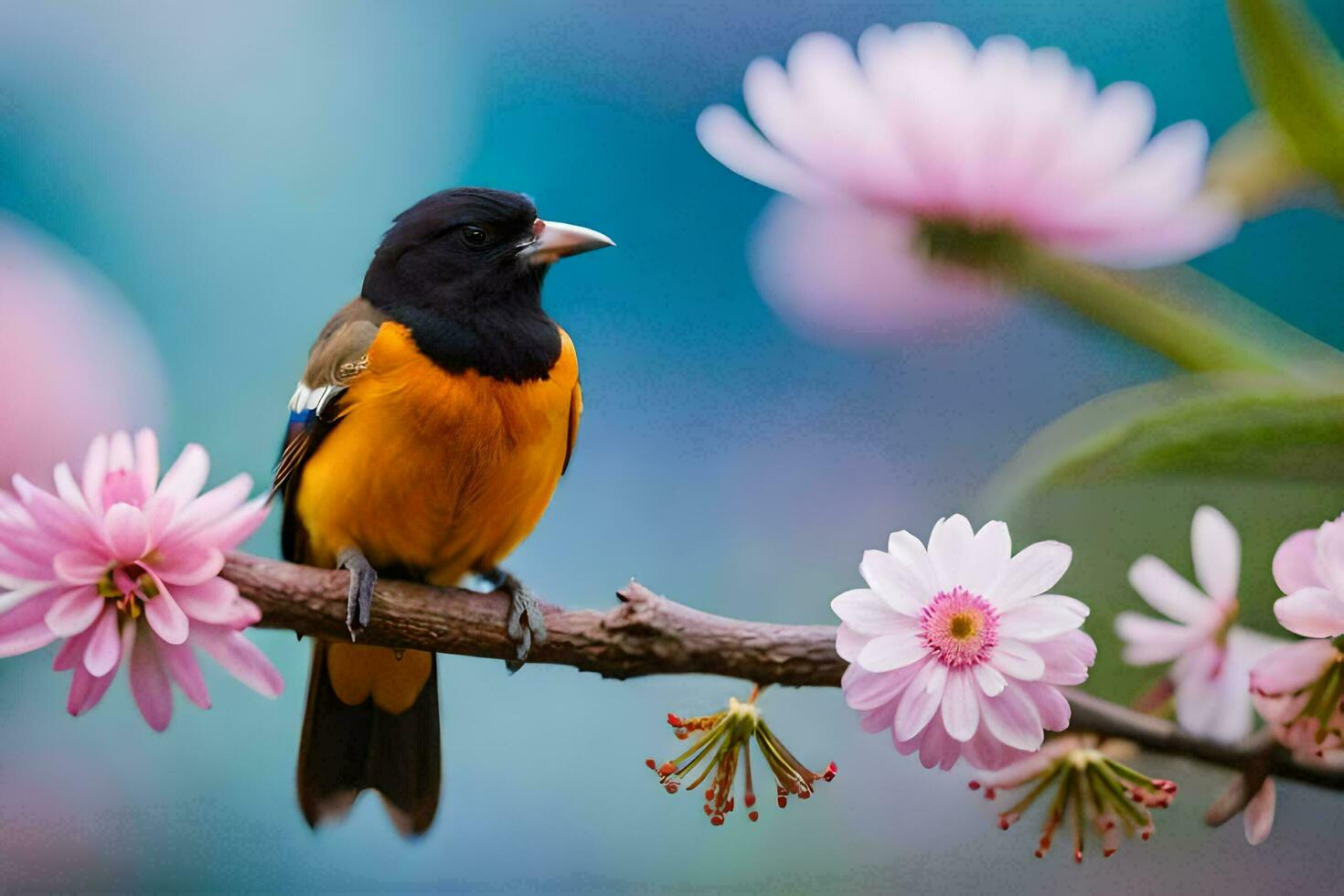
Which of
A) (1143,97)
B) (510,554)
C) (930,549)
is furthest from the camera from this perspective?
(510,554)

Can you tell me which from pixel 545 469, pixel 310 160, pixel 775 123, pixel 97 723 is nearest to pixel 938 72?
pixel 775 123

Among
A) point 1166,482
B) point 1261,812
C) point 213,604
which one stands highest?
point 1166,482

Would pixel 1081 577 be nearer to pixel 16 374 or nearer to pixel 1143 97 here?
pixel 1143 97

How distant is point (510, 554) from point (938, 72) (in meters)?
0.44

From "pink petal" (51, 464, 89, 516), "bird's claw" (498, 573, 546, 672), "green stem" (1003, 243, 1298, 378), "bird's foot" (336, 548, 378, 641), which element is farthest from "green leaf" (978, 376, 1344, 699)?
"pink petal" (51, 464, 89, 516)

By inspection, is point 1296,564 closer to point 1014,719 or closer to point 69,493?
point 1014,719

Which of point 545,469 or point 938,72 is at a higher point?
point 938,72

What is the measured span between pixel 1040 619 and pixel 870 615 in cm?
9

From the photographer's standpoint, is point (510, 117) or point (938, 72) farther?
point (510, 117)

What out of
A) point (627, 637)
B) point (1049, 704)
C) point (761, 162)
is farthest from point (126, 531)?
point (1049, 704)

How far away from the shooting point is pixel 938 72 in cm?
69

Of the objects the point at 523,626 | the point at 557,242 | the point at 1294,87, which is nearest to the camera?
the point at 1294,87

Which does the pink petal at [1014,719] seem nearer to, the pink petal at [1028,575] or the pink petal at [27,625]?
the pink petal at [1028,575]

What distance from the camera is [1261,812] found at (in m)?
0.76
